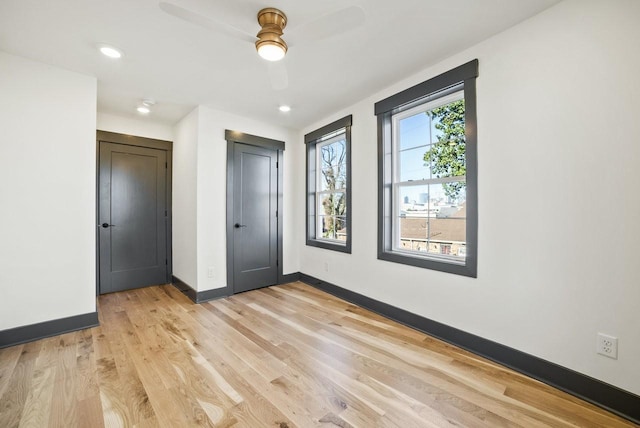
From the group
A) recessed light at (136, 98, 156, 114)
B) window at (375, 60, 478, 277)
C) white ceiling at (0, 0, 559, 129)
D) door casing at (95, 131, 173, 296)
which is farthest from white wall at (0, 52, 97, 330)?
window at (375, 60, 478, 277)

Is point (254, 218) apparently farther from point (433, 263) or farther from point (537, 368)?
point (537, 368)

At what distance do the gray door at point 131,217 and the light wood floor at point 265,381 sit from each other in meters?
1.29

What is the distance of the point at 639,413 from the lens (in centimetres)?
148

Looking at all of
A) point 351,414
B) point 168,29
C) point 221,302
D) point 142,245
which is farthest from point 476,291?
point 142,245

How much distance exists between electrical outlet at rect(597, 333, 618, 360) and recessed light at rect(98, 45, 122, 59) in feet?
13.6

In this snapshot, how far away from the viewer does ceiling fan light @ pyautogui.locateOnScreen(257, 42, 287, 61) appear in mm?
1663

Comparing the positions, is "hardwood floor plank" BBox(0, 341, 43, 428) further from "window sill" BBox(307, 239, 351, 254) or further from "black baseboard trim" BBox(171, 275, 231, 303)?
"window sill" BBox(307, 239, 351, 254)

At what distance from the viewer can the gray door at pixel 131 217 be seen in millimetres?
3729

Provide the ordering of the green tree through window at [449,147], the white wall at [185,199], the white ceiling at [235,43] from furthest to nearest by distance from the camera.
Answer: the white wall at [185,199] < the green tree through window at [449,147] < the white ceiling at [235,43]

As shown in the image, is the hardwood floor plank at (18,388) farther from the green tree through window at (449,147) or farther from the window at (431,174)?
the green tree through window at (449,147)

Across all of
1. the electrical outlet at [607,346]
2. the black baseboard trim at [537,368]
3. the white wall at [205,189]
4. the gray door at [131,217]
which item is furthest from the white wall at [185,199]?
the electrical outlet at [607,346]

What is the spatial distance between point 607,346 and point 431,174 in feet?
5.65

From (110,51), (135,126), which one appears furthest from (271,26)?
(135,126)

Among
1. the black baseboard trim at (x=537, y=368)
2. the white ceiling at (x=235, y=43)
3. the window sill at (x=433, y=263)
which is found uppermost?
the white ceiling at (x=235, y=43)
